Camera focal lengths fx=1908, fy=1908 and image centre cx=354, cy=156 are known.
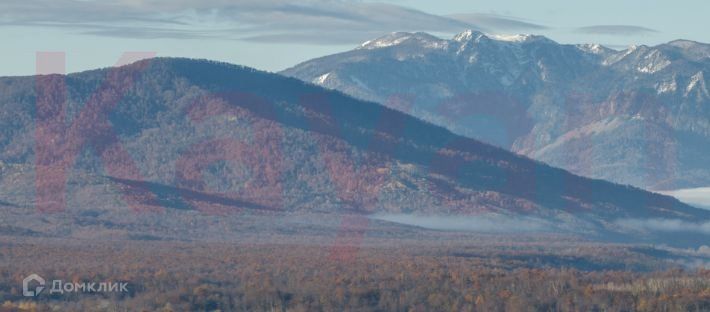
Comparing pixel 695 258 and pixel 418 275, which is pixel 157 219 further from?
pixel 418 275

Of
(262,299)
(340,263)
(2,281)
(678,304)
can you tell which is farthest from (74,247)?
(678,304)

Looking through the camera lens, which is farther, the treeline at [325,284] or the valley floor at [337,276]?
the valley floor at [337,276]

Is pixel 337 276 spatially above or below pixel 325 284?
below

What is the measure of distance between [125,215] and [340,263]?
62.8m

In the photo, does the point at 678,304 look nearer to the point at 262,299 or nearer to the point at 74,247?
the point at 262,299

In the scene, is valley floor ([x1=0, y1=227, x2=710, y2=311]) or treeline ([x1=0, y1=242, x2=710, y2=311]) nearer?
treeline ([x1=0, y1=242, x2=710, y2=311])

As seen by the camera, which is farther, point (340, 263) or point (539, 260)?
point (539, 260)

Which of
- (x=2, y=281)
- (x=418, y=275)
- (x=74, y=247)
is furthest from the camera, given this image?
(x=74, y=247)

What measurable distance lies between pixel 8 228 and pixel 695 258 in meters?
64.6

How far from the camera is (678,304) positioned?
100000 mm

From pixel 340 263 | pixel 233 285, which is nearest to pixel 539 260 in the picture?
pixel 340 263

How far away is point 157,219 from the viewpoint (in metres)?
193

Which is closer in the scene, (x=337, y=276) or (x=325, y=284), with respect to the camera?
(x=325, y=284)

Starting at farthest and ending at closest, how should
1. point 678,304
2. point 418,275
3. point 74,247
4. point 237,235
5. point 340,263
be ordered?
point 237,235 → point 74,247 → point 340,263 → point 418,275 → point 678,304
